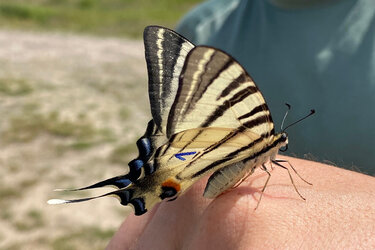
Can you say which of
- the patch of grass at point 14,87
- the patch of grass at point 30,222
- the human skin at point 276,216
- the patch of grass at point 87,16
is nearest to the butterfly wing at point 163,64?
the human skin at point 276,216

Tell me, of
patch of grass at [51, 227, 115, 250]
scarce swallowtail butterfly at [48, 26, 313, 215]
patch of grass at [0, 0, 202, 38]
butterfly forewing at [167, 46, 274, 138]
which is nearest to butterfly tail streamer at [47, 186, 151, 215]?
scarce swallowtail butterfly at [48, 26, 313, 215]

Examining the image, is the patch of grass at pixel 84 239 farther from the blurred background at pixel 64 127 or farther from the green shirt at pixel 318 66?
the green shirt at pixel 318 66

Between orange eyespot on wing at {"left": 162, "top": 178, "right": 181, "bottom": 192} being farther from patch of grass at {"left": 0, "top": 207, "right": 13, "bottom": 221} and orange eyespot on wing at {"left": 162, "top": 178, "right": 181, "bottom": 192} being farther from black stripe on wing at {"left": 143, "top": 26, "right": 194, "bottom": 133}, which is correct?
patch of grass at {"left": 0, "top": 207, "right": 13, "bottom": 221}

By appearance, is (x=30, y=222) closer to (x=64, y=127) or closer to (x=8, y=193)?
(x=8, y=193)

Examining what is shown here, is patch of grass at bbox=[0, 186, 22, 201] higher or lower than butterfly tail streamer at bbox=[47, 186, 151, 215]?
lower

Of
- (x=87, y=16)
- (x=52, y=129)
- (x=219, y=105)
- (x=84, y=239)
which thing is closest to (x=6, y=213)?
(x=84, y=239)

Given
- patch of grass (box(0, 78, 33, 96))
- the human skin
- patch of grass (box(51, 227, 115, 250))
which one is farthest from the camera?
patch of grass (box(0, 78, 33, 96))

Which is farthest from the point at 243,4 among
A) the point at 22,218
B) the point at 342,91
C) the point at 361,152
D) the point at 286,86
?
the point at 22,218
